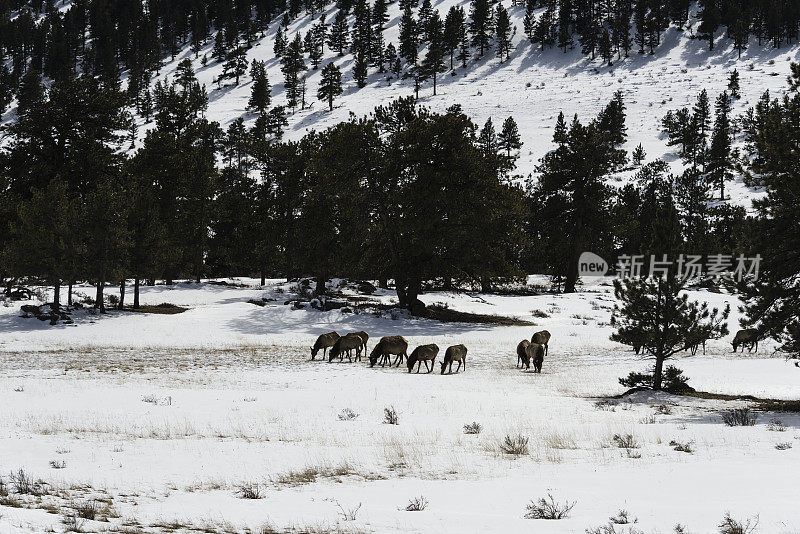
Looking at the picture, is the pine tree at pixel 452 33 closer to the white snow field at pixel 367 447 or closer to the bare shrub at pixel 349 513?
the white snow field at pixel 367 447

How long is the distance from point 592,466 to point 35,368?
17816 millimetres

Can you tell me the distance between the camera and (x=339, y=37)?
16625 cm

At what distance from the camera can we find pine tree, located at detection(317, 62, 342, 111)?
128 meters

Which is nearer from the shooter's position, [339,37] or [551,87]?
[551,87]

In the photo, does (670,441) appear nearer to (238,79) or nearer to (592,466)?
(592,466)

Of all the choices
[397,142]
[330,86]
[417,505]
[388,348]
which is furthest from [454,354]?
[330,86]

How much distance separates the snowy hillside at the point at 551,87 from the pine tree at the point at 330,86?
2.26 metres

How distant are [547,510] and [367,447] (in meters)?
4.36

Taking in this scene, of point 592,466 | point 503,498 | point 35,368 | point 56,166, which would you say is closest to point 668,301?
point 592,466

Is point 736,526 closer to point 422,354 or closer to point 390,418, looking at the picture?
point 390,418

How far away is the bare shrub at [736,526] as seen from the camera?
5.84 meters

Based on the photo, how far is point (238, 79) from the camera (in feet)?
500

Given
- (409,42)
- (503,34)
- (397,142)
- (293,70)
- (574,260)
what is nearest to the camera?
(397,142)

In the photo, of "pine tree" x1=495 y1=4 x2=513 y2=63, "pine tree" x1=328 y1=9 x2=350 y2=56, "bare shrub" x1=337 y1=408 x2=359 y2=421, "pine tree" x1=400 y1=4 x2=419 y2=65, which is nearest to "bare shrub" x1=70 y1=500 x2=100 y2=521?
"bare shrub" x1=337 y1=408 x2=359 y2=421
